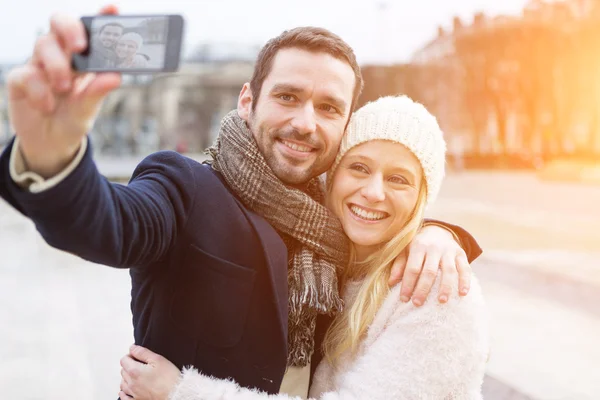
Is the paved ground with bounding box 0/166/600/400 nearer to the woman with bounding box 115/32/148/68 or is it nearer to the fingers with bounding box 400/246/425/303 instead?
the fingers with bounding box 400/246/425/303

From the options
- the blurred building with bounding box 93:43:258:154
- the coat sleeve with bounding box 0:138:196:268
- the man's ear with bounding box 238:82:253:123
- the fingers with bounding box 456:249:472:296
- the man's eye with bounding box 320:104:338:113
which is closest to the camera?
the coat sleeve with bounding box 0:138:196:268

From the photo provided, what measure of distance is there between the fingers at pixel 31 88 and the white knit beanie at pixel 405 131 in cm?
130

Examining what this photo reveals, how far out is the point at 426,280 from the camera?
199cm

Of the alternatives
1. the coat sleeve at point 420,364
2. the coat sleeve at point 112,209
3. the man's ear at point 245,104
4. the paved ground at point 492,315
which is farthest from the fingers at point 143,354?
the paved ground at point 492,315

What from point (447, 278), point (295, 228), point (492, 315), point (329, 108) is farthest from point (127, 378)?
point (492, 315)

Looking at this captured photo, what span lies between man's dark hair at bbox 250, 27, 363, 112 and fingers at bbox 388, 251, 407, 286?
63cm

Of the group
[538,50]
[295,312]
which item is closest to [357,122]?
[295,312]

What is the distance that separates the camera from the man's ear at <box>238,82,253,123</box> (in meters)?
2.38

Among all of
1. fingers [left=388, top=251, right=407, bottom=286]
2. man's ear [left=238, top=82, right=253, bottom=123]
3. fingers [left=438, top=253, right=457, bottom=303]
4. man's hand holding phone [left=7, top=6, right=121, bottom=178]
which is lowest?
fingers [left=388, top=251, right=407, bottom=286]

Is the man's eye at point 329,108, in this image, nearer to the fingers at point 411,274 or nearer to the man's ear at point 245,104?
the man's ear at point 245,104

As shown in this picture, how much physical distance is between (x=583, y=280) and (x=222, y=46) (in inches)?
1878

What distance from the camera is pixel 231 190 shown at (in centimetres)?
204

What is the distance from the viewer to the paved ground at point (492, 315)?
4395 millimetres

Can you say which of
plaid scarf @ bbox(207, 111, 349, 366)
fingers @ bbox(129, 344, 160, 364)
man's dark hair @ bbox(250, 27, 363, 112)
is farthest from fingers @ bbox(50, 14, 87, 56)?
man's dark hair @ bbox(250, 27, 363, 112)
